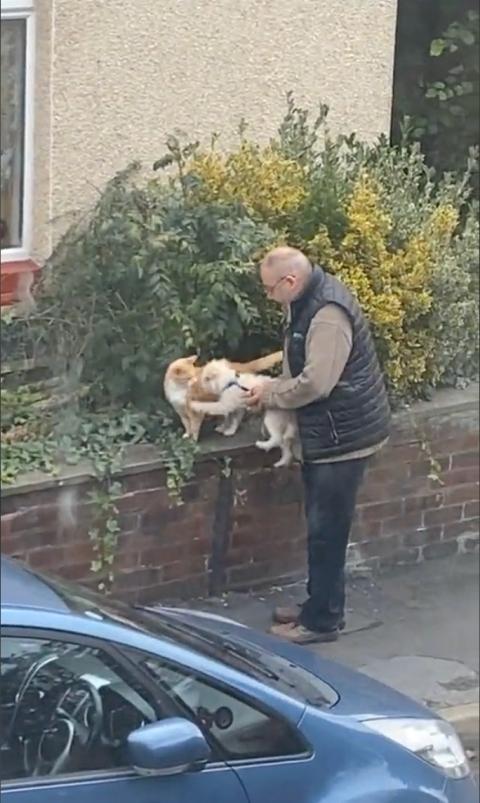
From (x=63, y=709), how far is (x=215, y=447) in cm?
60

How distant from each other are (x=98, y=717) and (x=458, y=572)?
84 cm

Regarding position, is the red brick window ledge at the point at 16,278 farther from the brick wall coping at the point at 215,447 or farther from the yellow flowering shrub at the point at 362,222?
the brick wall coping at the point at 215,447

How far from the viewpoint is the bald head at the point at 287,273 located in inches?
114

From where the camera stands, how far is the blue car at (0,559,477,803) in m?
3.08

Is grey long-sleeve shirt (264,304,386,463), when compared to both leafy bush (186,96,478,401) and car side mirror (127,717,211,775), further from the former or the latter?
car side mirror (127,717,211,775)

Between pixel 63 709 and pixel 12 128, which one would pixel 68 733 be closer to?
pixel 63 709

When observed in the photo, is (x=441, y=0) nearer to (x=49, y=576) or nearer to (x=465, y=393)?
(x=465, y=393)

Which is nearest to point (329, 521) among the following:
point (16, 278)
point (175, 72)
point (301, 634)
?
point (301, 634)

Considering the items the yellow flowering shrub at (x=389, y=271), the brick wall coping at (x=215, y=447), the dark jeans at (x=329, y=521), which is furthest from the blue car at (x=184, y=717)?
the yellow flowering shrub at (x=389, y=271)

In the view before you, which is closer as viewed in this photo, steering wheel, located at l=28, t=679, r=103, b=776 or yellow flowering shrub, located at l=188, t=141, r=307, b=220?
yellow flowering shrub, located at l=188, t=141, r=307, b=220

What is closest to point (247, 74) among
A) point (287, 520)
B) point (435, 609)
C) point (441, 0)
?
point (441, 0)

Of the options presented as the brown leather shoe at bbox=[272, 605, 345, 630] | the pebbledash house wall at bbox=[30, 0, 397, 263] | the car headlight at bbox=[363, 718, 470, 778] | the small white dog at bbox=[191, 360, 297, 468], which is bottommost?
the car headlight at bbox=[363, 718, 470, 778]

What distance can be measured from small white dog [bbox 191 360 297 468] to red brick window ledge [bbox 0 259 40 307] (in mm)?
374

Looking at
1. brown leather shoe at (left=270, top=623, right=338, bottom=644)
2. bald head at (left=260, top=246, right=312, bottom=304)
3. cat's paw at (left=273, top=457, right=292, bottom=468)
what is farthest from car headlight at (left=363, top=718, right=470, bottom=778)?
bald head at (left=260, top=246, right=312, bottom=304)
